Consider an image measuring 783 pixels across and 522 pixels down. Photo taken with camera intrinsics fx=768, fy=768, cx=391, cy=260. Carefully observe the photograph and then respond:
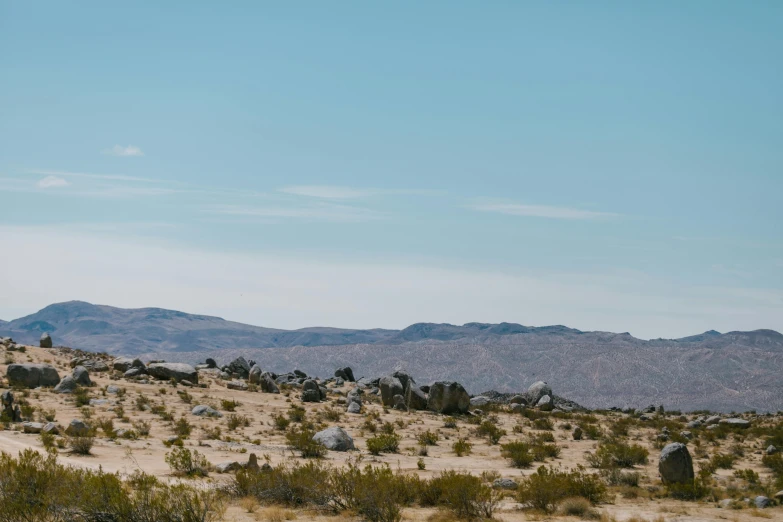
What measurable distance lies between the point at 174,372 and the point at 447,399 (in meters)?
16.9

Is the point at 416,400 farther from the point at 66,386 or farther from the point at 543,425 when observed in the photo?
the point at 66,386

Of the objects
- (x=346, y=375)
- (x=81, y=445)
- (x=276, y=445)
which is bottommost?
(x=276, y=445)

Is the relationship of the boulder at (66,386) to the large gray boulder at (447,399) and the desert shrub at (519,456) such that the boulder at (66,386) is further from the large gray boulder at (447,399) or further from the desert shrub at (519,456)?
the desert shrub at (519,456)

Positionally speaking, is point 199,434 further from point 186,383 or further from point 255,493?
point 186,383

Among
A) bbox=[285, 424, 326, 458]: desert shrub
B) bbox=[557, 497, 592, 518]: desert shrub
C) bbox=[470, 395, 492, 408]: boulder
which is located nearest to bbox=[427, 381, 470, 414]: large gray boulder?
bbox=[470, 395, 492, 408]: boulder

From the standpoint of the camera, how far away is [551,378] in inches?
4825

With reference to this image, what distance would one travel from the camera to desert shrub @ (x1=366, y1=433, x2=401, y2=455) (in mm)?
26531

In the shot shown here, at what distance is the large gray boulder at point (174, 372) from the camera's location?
153 feet

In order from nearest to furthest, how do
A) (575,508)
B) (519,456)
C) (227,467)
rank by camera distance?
(575,508), (227,467), (519,456)

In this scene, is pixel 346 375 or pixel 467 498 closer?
pixel 467 498

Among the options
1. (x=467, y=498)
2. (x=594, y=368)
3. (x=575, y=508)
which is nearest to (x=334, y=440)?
(x=467, y=498)

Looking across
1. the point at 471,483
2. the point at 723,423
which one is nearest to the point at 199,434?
the point at 471,483

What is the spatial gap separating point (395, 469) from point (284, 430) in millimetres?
9275

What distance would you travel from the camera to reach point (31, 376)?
3900 cm
